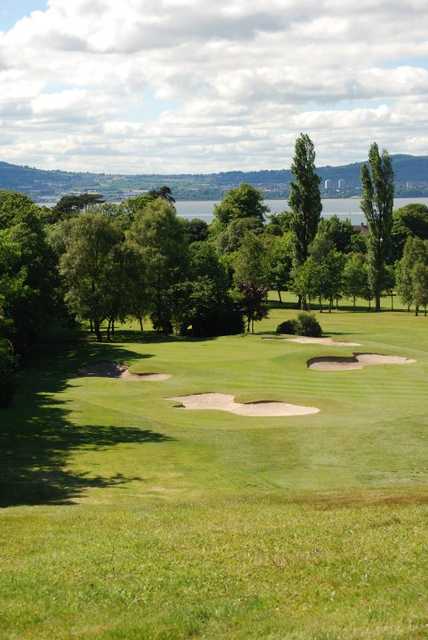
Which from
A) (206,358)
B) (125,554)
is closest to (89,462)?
(125,554)

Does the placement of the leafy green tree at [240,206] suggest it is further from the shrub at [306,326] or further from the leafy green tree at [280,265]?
the shrub at [306,326]

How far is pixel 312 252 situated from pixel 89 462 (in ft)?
283

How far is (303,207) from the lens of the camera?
377 feet

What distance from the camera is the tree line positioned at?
68500 mm

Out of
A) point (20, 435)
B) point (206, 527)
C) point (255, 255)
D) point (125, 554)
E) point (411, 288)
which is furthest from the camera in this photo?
point (411, 288)

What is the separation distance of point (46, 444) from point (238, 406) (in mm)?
12283

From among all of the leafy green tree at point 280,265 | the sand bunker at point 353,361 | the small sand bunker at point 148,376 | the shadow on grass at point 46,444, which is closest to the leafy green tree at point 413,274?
the leafy green tree at point 280,265

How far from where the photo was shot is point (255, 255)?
3450 inches

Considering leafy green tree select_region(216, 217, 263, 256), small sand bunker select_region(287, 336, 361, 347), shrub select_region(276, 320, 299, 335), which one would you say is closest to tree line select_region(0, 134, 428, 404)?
shrub select_region(276, 320, 299, 335)

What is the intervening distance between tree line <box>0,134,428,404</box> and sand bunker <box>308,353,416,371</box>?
19.7m

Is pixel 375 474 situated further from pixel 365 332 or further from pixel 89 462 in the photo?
pixel 365 332

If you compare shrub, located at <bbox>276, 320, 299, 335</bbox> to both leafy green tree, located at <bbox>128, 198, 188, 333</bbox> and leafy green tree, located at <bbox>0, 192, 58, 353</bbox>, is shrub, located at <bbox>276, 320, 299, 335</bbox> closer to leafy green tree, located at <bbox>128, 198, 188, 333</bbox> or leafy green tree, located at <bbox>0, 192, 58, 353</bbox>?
leafy green tree, located at <bbox>128, 198, 188, 333</bbox>

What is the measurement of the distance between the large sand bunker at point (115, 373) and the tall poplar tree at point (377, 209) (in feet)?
200

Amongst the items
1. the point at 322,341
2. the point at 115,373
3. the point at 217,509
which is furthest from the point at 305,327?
the point at 217,509
